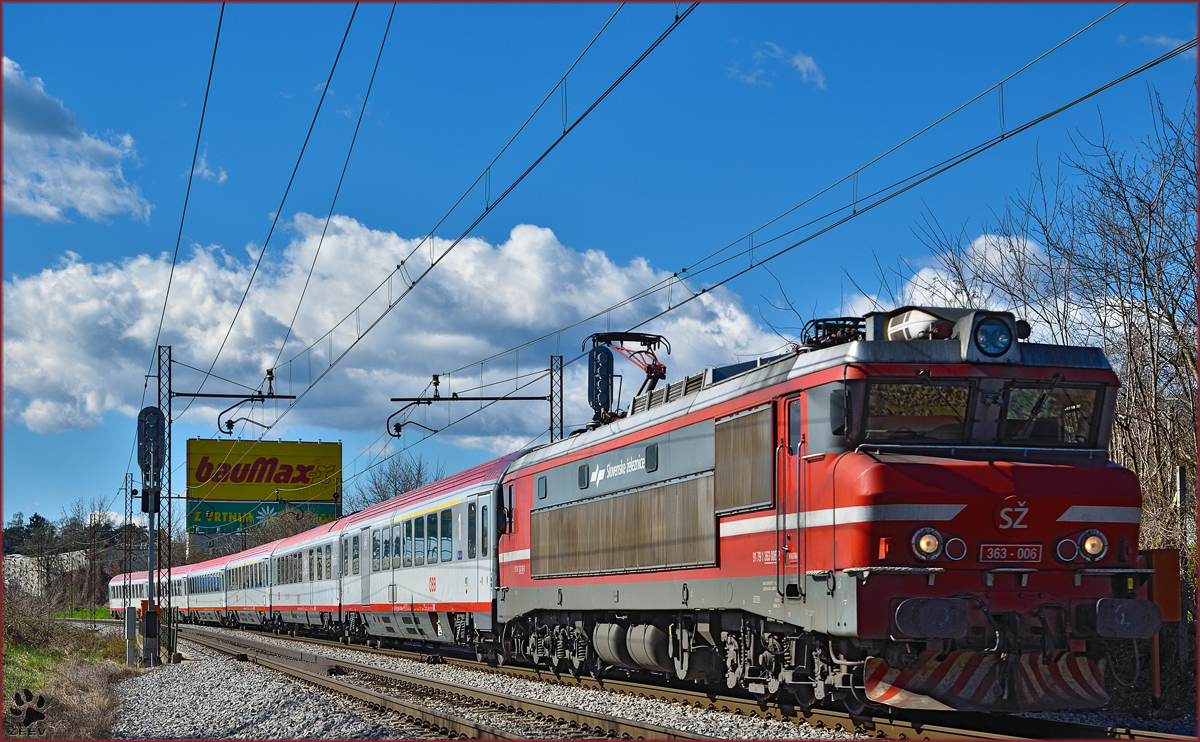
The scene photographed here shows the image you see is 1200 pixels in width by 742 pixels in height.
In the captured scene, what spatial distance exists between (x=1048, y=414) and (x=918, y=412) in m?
1.37

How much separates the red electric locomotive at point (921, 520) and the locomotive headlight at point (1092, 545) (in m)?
0.02

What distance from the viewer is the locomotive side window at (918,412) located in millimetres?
10875

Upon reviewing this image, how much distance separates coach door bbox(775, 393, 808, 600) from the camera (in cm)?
1118

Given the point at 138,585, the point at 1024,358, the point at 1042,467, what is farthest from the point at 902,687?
the point at 138,585

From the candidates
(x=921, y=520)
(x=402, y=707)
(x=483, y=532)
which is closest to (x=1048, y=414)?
(x=921, y=520)

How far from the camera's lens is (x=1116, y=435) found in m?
17.0

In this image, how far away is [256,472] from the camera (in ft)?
264

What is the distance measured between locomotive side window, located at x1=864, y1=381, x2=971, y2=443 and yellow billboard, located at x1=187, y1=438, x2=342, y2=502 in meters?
70.3

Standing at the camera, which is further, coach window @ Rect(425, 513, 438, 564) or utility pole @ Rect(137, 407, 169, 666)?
utility pole @ Rect(137, 407, 169, 666)

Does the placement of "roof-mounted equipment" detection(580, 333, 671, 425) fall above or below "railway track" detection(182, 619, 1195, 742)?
above

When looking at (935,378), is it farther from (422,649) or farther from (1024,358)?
(422,649)

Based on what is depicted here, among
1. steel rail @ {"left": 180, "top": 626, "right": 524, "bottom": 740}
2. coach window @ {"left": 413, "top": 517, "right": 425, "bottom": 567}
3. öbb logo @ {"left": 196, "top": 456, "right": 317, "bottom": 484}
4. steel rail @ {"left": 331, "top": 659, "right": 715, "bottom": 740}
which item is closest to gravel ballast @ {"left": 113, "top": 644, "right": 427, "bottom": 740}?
steel rail @ {"left": 180, "top": 626, "right": 524, "bottom": 740}

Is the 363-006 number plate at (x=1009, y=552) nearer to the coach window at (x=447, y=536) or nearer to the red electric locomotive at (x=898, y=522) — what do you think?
the red electric locomotive at (x=898, y=522)

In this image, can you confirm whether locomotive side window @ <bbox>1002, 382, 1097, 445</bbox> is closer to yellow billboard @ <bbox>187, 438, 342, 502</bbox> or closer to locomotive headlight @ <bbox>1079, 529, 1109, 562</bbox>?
locomotive headlight @ <bbox>1079, 529, 1109, 562</bbox>
